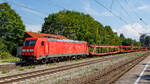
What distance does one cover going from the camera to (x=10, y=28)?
39.7 meters

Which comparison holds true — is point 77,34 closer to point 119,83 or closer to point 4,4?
point 4,4

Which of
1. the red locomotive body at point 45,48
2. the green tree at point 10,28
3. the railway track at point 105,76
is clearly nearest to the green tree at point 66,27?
the green tree at point 10,28

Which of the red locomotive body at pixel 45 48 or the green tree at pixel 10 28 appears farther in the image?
the green tree at pixel 10 28

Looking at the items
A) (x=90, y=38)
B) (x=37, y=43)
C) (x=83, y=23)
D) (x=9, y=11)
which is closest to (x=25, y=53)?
(x=37, y=43)

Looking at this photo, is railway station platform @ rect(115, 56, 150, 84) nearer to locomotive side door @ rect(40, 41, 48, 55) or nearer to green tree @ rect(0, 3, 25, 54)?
locomotive side door @ rect(40, 41, 48, 55)

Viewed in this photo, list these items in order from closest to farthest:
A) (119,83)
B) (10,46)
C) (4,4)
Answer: (119,83)
(10,46)
(4,4)

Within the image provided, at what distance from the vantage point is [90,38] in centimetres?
5969

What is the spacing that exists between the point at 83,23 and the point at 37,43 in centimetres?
4741

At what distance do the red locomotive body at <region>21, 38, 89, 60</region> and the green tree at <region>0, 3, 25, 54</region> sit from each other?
20.3m

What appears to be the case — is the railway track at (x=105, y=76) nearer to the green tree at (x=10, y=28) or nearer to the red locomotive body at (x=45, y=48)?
the red locomotive body at (x=45, y=48)

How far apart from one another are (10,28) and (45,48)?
24039mm

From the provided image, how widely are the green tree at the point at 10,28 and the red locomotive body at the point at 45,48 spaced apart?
20.3 meters

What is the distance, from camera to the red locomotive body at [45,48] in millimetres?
18250

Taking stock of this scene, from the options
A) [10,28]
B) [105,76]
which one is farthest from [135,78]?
[10,28]
